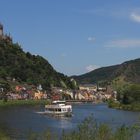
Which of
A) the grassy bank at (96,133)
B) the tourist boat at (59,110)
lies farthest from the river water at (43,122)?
the grassy bank at (96,133)

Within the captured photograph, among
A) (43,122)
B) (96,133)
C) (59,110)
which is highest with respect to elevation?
(59,110)

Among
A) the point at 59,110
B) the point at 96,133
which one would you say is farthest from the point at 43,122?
the point at 96,133

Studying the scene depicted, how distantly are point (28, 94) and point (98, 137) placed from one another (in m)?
176

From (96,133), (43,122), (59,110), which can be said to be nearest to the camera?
(96,133)

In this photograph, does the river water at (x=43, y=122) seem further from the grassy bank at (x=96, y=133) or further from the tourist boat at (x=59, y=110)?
the grassy bank at (x=96, y=133)

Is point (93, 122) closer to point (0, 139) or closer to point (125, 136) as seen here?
point (125, 136)

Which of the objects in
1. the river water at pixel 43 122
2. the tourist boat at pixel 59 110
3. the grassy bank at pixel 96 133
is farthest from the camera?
the tourist boat at pixel 59 110

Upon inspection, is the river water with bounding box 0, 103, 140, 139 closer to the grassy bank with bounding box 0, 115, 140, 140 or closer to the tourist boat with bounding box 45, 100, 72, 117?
the tourist boat with bounding box 45, 100, 72, 117

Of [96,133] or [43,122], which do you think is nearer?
[96,133]

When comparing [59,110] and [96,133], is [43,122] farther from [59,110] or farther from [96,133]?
[96,133]

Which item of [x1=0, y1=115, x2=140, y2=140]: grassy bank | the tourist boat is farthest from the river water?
[x1=0, y1=115, x2=140, y2=140]: grassy bank

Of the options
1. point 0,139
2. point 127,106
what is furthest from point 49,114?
point 0,139

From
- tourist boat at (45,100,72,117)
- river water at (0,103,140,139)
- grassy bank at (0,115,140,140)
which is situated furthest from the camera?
tourist boat at (45,100,72,117)

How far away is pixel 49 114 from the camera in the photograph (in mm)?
97625
